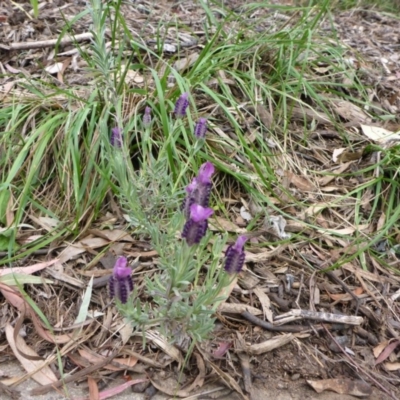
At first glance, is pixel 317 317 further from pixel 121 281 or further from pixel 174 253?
pixel 121 281

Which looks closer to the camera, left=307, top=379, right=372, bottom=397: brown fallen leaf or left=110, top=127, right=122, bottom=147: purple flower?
left=110, top=127, right=122, bottom=147: purple flower

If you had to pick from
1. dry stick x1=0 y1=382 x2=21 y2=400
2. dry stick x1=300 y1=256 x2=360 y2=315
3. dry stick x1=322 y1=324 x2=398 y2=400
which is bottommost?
dry stick x1=0 y1=382 x2=21 y2=400

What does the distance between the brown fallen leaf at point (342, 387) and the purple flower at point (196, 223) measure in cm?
86

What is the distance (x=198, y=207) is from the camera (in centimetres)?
132

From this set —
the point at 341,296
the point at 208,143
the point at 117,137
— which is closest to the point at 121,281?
the point at 117,137

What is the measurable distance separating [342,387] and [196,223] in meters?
0.97

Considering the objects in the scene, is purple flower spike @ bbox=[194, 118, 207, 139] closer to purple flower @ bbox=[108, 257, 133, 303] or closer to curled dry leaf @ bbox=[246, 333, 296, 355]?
purple flower @ bbox=[108, 257, 133, 303]

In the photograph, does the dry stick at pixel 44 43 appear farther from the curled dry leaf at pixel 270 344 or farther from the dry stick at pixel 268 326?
the curled dry leaf at pixel 270 344

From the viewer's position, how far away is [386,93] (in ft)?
10.4

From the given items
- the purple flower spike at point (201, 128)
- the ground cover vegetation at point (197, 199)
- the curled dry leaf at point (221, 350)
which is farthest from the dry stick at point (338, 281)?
the purple flower spike at point (201, 128)

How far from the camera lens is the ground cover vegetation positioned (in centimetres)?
183

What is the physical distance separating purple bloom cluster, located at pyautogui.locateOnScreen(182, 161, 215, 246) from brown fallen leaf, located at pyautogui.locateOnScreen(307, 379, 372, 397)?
2.83 ft

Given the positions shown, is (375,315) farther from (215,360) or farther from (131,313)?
(131,313)

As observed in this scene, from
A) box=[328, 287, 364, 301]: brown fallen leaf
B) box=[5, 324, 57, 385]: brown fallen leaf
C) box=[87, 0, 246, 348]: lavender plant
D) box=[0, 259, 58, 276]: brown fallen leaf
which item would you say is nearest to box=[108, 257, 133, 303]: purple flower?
box=[87, 0, 246, 348]: lavender plant
